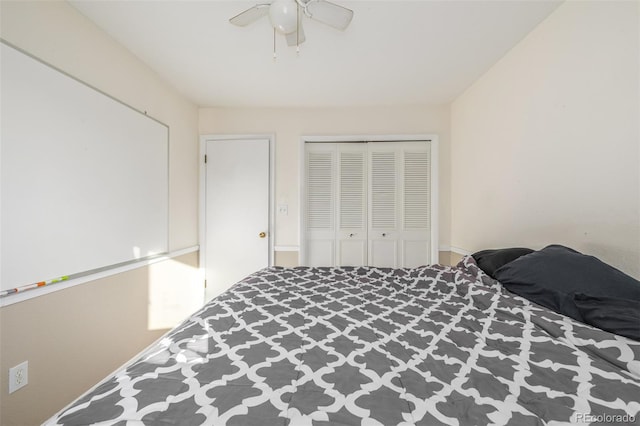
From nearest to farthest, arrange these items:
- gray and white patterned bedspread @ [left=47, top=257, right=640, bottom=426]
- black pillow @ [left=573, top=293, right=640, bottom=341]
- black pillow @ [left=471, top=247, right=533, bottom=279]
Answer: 1. gray and white patterned bedspread @ [left=47, top=257, right=640, bottom=426]
2. black pillow @ [left=573, top=293, right=640, bottom=341]
3. black pillow @ [left=471, top=247, right=533, bottom=279]

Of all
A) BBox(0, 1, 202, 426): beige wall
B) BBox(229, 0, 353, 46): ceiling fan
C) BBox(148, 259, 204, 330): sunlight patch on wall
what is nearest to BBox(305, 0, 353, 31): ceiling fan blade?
BBox(229, 0, 353, 46): ceiling fan

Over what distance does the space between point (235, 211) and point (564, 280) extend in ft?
9.48

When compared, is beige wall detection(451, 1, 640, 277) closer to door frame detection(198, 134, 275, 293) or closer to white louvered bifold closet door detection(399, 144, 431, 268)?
white louvered bifold closet door detection(399, 144, 431, 268)

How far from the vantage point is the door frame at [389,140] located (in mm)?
2961

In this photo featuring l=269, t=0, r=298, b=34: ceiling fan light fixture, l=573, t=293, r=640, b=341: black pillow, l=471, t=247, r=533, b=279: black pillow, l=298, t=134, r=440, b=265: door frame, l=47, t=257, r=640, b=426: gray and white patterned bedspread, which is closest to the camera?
l=47, t=257, r=640, b=426: gray and white patterned bedspread

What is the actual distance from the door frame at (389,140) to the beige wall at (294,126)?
0.17 feet

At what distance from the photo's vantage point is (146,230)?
2.18 meters

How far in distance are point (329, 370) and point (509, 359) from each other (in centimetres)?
59

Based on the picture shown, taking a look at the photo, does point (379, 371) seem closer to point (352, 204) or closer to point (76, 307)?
point (76, 307)

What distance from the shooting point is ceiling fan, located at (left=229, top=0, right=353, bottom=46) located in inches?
53.5

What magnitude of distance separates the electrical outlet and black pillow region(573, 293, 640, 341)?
101 inches

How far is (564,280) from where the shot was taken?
1.07 meters

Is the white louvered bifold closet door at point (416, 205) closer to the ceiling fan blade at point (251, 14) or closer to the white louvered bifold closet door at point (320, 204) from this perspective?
the white louvered bifold closet door at point (320, 204)

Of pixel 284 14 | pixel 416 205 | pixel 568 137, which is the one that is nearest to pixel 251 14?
pixel 284 14
